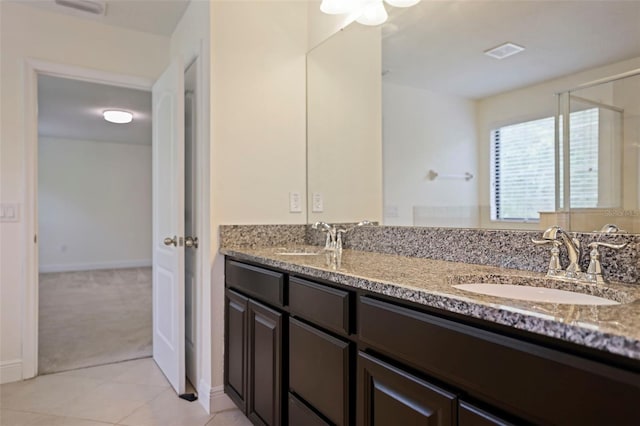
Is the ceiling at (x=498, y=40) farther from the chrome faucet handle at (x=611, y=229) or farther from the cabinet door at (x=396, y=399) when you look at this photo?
the cabinet door at (x=396, y=399)

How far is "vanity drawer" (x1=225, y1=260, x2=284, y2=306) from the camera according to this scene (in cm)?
157

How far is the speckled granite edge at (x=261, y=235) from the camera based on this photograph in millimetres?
2131

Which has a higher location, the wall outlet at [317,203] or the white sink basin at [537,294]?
the wall outlet at [317,203]

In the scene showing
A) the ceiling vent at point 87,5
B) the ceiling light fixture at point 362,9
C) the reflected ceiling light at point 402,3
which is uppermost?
the ceiling vent at point 87,5

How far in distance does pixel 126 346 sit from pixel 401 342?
2819mm

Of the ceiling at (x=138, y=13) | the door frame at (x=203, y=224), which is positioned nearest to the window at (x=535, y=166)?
the door frame at (x=203, y=224)

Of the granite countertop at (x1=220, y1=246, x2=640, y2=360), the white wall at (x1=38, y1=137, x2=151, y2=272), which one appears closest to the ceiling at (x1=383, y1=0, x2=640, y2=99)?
the granite countertop at (x1=220, y1=246, x2=640, y2=360)

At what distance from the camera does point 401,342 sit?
0.98 metres

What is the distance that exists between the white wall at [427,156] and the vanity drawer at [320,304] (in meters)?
0.66

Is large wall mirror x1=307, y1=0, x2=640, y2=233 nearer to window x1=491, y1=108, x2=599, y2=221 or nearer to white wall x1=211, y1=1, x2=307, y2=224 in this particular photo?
window x1=491, y1=108, x2=599, y2=221

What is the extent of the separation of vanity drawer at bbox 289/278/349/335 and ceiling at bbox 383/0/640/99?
1.01 metres

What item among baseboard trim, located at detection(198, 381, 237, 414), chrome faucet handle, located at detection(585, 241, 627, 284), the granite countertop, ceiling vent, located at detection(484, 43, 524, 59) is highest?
ceiling vent, located at detection(484, 43, 524, 59)

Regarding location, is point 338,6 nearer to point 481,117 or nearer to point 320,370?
point 481,117

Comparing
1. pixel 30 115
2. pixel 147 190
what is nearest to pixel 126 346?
pixel 30 115
